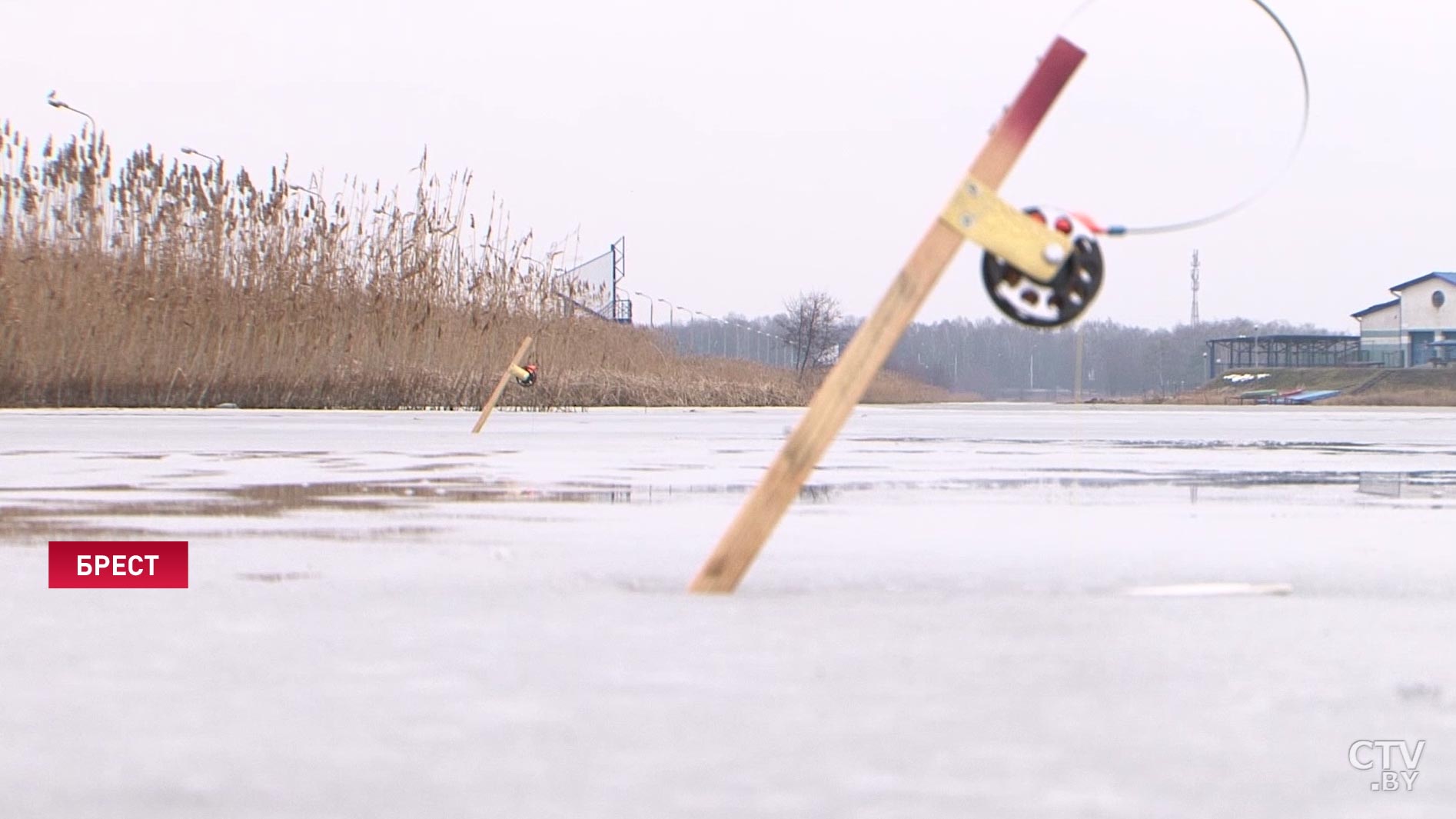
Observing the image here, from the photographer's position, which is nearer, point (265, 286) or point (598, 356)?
point (265, 286)

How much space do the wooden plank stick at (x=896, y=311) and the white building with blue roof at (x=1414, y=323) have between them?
3150 inches

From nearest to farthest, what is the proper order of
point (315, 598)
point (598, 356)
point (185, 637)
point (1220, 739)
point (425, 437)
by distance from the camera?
point (1220, 739), point (185, 637), point (315, 598), point (425, 437), point (598, 356)

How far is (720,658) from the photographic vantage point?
3.32 meters

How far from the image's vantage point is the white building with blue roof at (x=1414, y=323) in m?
80.4

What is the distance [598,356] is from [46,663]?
77.1 ft

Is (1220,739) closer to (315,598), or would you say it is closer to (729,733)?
(729,733)

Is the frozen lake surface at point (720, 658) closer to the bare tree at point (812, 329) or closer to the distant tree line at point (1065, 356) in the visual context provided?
the bare tree at point (812, 329)

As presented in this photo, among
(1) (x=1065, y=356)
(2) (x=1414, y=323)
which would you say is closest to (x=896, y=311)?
(2) (x=1414, y=323)

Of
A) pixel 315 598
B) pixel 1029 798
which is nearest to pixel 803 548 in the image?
pixel 315 598

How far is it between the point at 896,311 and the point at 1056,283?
36 centimetres

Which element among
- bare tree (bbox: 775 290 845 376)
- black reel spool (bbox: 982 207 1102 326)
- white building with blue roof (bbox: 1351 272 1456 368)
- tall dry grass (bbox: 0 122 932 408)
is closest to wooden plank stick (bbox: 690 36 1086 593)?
black reel spool (bbox: 982 207 1102 326)

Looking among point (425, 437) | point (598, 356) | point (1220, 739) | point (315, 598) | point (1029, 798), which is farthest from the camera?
point (598, 356)

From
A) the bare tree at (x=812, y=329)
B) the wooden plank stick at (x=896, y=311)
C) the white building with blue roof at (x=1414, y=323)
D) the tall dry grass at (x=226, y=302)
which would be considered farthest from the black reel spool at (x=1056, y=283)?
the white building with blue roof at (x=1414, y=323)

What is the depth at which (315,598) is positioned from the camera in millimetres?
4160
